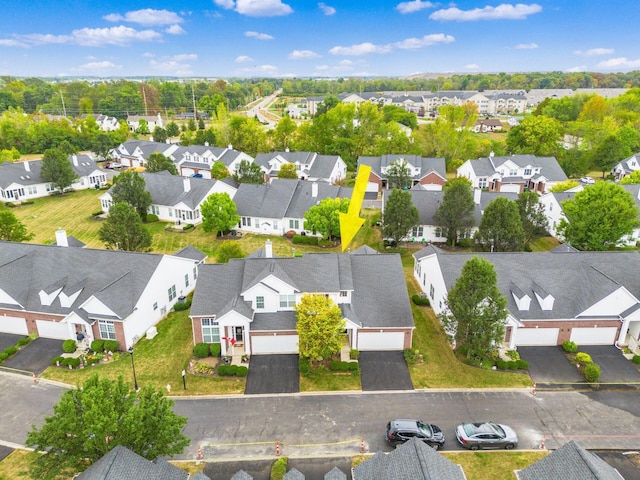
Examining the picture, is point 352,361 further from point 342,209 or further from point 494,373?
point 342,209

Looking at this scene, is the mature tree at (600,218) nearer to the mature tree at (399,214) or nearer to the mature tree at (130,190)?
the mature tree at (399,214)

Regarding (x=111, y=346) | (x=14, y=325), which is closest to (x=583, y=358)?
(x=111, y=346)

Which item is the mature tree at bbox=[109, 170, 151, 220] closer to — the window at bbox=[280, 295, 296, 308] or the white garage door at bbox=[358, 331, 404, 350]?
the window at bbox=[280, 295, 296, 308]

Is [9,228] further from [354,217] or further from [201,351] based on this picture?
[354,217]

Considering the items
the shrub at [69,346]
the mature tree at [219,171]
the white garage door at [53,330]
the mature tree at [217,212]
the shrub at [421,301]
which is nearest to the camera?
the shrub at [69,346]

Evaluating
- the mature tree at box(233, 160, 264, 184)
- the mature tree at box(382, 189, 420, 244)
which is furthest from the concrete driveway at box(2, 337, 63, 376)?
the mature tree at box(233, 160, 264, 184)

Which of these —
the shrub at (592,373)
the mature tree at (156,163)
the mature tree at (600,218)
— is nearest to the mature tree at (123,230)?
the mature tree at (156,163)
